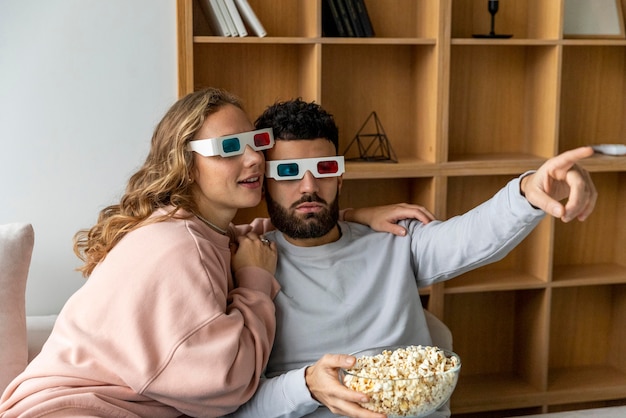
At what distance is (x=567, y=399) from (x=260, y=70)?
1550 mm

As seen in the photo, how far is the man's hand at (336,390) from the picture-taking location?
5.62ft

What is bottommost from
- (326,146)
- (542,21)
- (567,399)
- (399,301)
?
(567,399)

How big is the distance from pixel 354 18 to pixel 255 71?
37 centimetres

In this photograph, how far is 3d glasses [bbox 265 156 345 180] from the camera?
84.2 inches

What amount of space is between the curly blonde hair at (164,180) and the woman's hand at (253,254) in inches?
6.1

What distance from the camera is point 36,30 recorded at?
8.38ft

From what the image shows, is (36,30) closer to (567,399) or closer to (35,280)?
(35,280)

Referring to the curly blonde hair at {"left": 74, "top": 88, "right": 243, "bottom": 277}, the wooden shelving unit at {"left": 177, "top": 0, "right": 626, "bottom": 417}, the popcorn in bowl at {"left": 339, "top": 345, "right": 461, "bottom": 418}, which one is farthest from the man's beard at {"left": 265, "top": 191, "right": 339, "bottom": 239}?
the wooden shelving unit at {"left": 177, "top": 0, "right": 626, "bottom": 417}

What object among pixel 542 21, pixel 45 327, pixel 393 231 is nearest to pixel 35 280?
pixel 45 327

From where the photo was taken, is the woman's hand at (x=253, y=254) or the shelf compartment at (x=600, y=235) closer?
the woman's hand at (x=253, y=254)

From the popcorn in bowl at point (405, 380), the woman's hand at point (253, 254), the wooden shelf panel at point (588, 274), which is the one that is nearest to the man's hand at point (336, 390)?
the popcorn in bowl at point (405, 380)

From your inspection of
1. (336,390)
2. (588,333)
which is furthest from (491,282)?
(336,390)

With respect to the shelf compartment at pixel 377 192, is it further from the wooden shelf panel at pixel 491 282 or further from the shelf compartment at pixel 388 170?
the wooden shelf panel at pixel 491 282

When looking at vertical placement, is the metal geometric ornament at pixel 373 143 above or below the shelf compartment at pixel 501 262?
above
